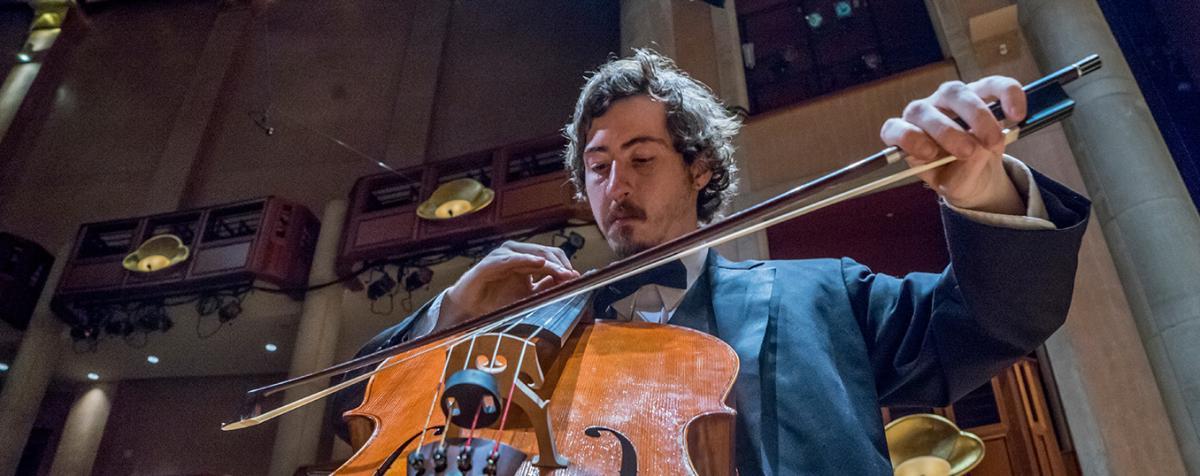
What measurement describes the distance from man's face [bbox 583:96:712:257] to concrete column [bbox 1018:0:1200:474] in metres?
3.93

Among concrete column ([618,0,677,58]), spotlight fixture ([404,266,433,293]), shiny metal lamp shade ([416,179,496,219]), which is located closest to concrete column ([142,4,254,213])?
spotlight fixture ([404,266,433,293])

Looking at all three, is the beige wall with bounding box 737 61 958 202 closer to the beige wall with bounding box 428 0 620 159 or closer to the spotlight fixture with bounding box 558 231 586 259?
the spotlight fixture with bounding box 558 231 586 259

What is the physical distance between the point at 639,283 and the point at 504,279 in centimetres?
25

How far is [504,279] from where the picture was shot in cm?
133

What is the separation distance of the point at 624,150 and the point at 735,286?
1.18ft

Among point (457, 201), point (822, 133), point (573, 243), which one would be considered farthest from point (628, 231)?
point (457, 201)

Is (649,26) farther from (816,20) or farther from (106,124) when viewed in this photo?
(106,124)

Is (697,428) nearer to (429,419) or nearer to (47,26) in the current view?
(429,419)

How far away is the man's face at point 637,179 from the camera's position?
55.7 inches

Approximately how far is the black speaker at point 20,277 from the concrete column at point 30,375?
11 centimetres

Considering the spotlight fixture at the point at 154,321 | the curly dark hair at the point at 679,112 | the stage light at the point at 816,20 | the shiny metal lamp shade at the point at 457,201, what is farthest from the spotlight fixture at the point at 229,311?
the curly dark hair at the point at 679,112

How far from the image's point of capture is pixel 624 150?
1.48 meters

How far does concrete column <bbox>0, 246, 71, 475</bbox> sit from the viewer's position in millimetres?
8109

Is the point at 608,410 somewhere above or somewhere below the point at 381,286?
below
